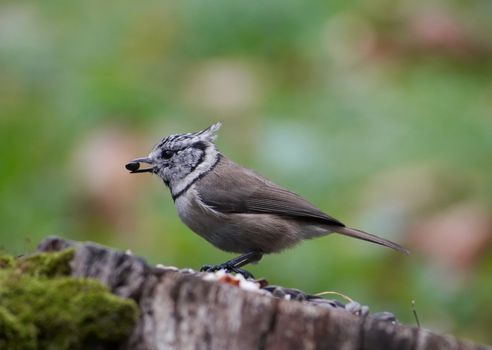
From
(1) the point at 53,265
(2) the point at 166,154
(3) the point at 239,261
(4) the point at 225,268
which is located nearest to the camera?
(1) the point at 53,265

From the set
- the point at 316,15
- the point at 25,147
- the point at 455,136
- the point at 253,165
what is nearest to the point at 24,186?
the point at 25,147

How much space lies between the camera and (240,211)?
7059 millimetres

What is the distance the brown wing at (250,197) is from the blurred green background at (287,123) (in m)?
1.25

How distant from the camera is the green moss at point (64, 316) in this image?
4082mm

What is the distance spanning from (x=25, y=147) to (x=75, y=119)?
0.63 meters

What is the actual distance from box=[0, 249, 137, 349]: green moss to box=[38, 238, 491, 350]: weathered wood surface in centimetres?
7

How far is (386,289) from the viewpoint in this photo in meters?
8.45

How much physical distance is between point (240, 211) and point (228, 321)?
293 cm

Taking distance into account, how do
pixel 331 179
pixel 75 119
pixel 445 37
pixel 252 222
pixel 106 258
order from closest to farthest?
pixel 106 258 → pixel 252 222 → pixel 331 179 → pixel 75 119 → pixel 445 37

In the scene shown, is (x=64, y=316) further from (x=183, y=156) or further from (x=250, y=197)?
Answer: (x=183, y=156)

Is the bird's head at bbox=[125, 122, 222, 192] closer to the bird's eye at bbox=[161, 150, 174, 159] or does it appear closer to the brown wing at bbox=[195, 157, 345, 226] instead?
the bird's eye at bbox=[161, 150, 174, 159]

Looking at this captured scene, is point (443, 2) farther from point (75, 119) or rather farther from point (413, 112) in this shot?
point (75, 119)

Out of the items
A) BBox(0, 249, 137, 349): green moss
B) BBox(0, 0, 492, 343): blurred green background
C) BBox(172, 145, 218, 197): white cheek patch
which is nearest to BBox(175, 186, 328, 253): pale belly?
BBox(172, 145, 218, 197): white cheek patch

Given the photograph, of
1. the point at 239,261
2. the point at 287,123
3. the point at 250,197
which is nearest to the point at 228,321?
the point at 239,261
